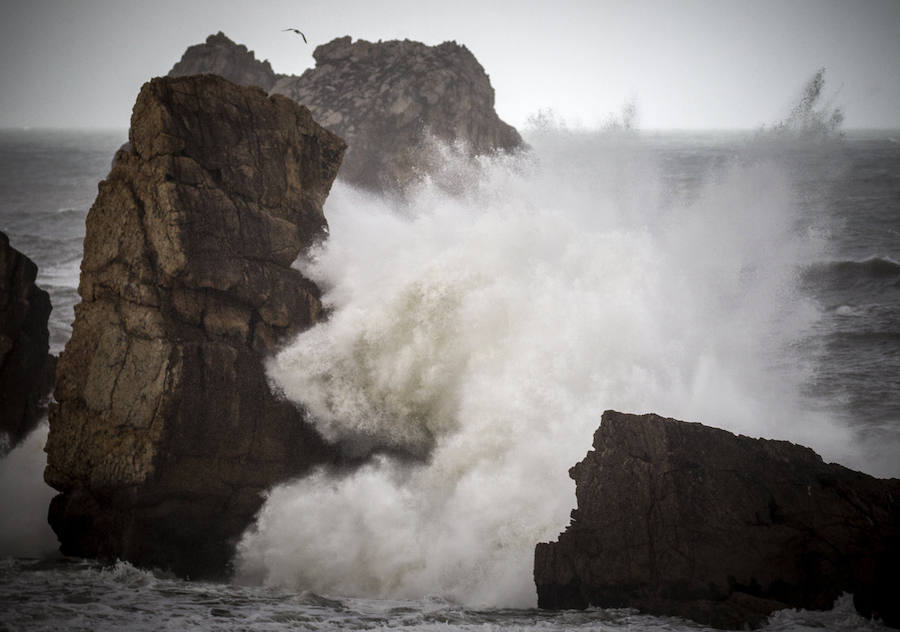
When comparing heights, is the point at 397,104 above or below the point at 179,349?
above

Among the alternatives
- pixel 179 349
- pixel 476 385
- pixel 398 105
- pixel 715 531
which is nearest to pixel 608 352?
pixel 476 385

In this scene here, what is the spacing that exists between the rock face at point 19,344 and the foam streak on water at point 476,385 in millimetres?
6145

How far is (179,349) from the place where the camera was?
9.62 m

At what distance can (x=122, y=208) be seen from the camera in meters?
10.0

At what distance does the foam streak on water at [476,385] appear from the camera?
30.6ft

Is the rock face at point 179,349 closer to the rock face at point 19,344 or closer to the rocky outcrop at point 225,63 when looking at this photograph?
the rock face at point 19,344

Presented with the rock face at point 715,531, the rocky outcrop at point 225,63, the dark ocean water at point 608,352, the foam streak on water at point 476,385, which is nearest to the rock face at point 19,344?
the dark ocean water at point 608,352

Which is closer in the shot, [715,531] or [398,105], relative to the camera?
[715,531]

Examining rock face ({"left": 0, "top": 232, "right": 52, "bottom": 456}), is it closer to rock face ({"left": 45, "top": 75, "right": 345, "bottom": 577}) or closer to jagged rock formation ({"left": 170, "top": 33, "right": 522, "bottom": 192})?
rock face ({"left": 45, "top": 75, "right": 345, "bottom": 577})

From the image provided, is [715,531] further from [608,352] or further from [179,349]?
[179,349]

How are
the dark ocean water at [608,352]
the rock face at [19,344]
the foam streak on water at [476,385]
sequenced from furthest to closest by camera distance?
1. the rock face at [19,344]
2. the foam streak on water at [476,385]
3. the dark ocean water at [608,352]

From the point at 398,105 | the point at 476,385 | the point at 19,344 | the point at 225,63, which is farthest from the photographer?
the point at 225,63

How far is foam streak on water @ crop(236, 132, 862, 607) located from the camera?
30.6 feet

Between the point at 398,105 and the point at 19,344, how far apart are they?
63.9 feet
